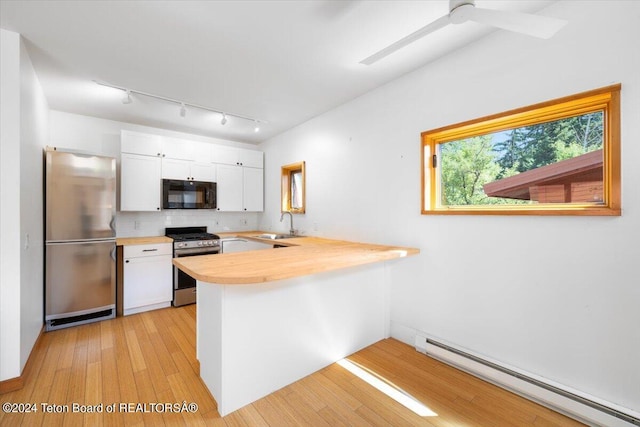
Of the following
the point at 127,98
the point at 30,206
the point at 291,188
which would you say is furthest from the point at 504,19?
the point at 30,206

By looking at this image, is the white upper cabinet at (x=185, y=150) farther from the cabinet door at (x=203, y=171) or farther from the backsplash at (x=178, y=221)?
the backsplash at (x=178, y=221)

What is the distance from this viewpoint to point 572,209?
66.6 inches

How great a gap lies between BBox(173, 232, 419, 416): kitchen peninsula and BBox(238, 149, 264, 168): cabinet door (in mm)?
2751

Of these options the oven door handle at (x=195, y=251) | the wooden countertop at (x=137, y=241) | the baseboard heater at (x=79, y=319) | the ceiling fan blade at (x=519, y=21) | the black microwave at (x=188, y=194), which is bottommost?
the baseboard heater at (x=79, y=319)

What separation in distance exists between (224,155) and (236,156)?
0.21m

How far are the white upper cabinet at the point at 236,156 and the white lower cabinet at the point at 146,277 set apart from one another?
1.60 meters

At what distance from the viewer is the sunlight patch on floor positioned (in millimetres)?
1746

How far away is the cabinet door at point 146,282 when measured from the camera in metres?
3.35

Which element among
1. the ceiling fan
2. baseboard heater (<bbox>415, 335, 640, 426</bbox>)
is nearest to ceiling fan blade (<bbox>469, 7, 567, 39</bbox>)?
the ceiling fan

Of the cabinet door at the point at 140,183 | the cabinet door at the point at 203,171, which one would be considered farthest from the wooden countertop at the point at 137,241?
the cabinet door at the point at 203,171

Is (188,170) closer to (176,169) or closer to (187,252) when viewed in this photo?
(176,169)

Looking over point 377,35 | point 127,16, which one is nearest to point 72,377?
point 127,16

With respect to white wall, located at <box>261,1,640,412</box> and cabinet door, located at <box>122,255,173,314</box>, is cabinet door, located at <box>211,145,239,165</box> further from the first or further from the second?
white wall, located at <box>261,1,640,412</box>

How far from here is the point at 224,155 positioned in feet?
14.6
